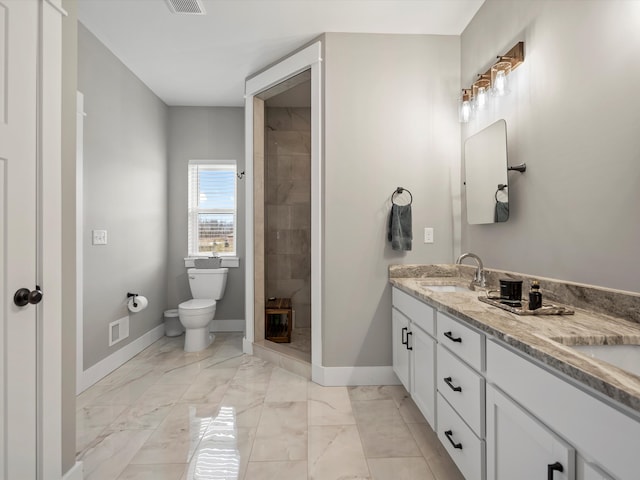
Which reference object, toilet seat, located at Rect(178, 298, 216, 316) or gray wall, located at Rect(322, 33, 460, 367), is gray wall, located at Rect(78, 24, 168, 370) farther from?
gray wall, located at Rect(322, 33, 460, 367)

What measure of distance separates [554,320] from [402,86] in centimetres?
201

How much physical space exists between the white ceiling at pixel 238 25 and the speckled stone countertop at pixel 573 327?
192cm

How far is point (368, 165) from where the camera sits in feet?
8.21

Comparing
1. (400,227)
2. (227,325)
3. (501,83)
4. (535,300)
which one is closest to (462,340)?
(535,300)

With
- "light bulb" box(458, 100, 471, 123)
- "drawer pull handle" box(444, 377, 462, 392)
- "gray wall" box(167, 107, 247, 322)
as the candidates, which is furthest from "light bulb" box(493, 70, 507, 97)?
"gray wall" box(167, 107, 247, 322)

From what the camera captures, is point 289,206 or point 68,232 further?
point 289,206

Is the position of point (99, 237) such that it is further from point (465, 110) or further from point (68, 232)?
point (465, 110)

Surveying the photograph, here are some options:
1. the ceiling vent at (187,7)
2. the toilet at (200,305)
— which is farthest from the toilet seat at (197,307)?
the ceiling vent at (187,7)

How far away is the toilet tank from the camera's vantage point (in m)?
3.57

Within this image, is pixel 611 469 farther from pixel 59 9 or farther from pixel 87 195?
pixel 87 195

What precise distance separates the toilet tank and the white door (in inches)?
90.9

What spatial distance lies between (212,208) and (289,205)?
96 cm

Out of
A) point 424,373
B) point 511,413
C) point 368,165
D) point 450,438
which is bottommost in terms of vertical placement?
point 450,438

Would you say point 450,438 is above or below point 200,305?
below
